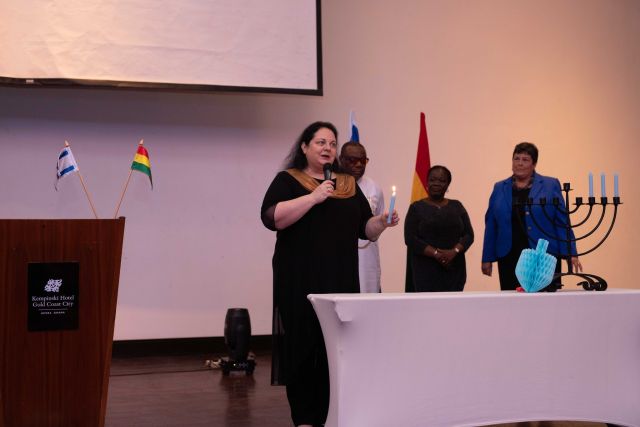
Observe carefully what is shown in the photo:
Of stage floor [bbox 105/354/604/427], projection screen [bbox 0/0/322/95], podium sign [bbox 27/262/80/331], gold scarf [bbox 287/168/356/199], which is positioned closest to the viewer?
podium sign [bbox 27/262/80/331]

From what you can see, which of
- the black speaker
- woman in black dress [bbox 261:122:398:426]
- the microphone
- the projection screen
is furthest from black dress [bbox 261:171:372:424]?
the projection screen

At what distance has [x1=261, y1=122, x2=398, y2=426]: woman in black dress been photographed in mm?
3002

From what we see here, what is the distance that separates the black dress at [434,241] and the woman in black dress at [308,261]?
4.53 feet

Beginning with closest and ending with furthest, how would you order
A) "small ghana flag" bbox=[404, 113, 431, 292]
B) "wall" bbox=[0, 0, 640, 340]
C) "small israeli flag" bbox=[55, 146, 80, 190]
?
"small israeli flag" bbox=[55, 146, 80, 190], "wall" bbox=[0, 0, 640, 340], "small ghana flag" bbox=[404, 113, 431, 292]

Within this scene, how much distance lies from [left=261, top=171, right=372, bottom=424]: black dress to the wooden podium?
62cm

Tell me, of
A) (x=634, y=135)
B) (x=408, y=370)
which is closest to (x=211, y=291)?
(x=408, y=370)

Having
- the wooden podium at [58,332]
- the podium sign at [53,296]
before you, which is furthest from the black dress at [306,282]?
the podium sign at [53,296]

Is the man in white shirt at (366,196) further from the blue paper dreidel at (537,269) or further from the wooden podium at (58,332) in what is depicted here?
the wooden podium at (58,332)

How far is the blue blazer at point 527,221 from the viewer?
443cm

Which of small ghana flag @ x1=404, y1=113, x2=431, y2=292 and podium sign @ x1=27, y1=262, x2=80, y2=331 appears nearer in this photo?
podium sign @ x1=27, y1=262, x2=80, y2=331

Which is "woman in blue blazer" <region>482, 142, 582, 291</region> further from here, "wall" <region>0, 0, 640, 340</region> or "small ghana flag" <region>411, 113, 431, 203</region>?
"wall" <region>0, 0, 640, 340</region>

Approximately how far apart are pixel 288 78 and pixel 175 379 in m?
2.15

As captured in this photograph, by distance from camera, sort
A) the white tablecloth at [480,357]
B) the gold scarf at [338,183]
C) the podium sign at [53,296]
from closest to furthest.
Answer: the white tablecloth at [480,357] → the podium sign at [53,296] → the gold scarf at [338,183]

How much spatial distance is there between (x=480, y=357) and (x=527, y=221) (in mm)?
1852
